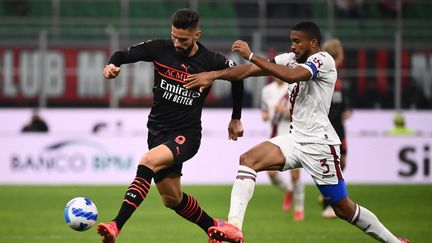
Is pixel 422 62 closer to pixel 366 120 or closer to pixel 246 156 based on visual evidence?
pixel 366 120

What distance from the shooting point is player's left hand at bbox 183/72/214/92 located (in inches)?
341

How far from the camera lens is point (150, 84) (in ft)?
82.6

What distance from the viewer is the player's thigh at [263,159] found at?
27.6 feet

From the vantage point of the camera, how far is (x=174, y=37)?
8.77m

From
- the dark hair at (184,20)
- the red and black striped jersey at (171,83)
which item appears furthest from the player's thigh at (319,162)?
the dark hair at (184,20)

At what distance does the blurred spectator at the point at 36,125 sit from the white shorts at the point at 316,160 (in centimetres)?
1505

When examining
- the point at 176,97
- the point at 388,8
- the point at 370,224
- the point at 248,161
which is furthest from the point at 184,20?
the point at 388,8

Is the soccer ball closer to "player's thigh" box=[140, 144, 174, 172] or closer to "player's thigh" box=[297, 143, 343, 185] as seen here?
"player's thigh" box=[140, 144, 174, 172]

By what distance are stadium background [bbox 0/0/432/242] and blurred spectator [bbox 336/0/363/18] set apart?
62 millimetres

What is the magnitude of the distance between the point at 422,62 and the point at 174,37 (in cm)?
1766

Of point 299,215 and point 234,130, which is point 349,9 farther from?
point 234,130

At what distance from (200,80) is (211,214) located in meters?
5.60

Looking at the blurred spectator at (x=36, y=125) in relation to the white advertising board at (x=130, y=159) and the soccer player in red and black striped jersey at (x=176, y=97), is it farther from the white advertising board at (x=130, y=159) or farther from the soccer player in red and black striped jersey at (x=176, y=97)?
the soccer player in red and black striped jersey at (x=176, y=97)

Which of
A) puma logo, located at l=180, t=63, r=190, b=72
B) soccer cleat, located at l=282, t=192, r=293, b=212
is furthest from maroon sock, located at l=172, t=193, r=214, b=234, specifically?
soccer cleat, located at l=282, t=192, r=293, b=212
